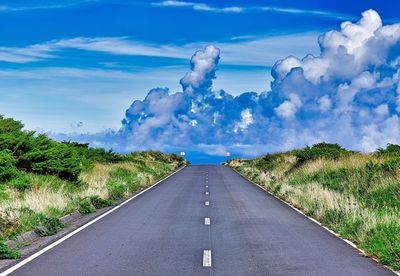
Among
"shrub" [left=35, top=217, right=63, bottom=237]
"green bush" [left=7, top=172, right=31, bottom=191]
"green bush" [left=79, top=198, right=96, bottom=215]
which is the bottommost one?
"shrub" [left=35, top=217, right=63, bottom=237]

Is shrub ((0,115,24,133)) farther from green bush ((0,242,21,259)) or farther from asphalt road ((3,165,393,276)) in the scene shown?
green bush ((0,242,21,259))

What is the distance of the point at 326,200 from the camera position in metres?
19.8

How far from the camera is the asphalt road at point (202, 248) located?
31.3 feet

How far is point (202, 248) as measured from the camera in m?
11.8

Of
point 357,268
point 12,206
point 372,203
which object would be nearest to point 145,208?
point 12,206

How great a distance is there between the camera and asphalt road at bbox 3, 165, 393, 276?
9531 millimetres

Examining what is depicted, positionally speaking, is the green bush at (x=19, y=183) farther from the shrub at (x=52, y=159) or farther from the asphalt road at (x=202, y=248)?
the asphalt road at (x=202, y=248)

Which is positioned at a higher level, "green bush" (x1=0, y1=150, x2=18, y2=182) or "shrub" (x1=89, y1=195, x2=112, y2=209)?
"green bush" (x1=0, y1=150, x2=18, y2=182)

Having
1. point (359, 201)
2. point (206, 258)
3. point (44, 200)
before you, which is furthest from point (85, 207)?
point (206, 258)

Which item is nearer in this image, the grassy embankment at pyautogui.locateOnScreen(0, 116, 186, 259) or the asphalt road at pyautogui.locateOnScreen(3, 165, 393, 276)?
the asphalt road at pyautogui.locateOnScreen(3, 165, 393, 276)

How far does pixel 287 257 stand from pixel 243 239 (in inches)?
99.8

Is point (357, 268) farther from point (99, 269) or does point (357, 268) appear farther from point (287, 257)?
point (99, 269)

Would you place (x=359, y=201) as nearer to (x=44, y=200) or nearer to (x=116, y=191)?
(x=44, y=200)

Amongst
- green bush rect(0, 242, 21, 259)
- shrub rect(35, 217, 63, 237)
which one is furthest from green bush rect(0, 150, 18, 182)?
green bush rect(0, 242, 21, 259)
